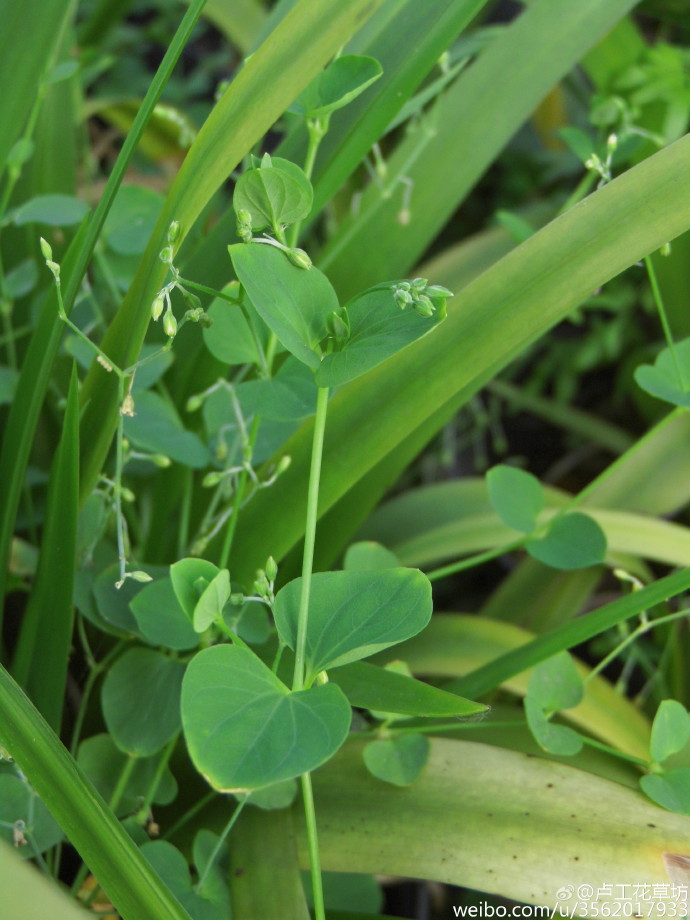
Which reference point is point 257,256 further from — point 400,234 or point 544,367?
point 544,367

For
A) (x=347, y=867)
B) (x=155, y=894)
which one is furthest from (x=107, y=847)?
(x=347, y=867)

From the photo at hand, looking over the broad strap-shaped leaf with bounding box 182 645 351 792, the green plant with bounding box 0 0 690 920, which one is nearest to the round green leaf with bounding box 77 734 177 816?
the green plant with bounding box 0 0 690 920

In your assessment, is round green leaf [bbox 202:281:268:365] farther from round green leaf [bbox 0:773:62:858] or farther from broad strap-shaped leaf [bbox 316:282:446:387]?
round green leaf [bbox 0:773:62:858]

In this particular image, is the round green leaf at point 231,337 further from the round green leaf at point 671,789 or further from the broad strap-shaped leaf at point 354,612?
the round green leaf at point 671,789

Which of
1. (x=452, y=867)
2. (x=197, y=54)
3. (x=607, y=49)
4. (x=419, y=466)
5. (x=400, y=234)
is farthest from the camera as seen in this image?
(x=197, y=54)

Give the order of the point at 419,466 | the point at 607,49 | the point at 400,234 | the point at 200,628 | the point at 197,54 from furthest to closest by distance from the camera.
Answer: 1. the point at 197,54
2. the point at 419,466
3. the point at 607,49
4. the point at 400,234
5. the point at 200,628

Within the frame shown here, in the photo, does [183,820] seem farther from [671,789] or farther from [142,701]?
[671,789]
